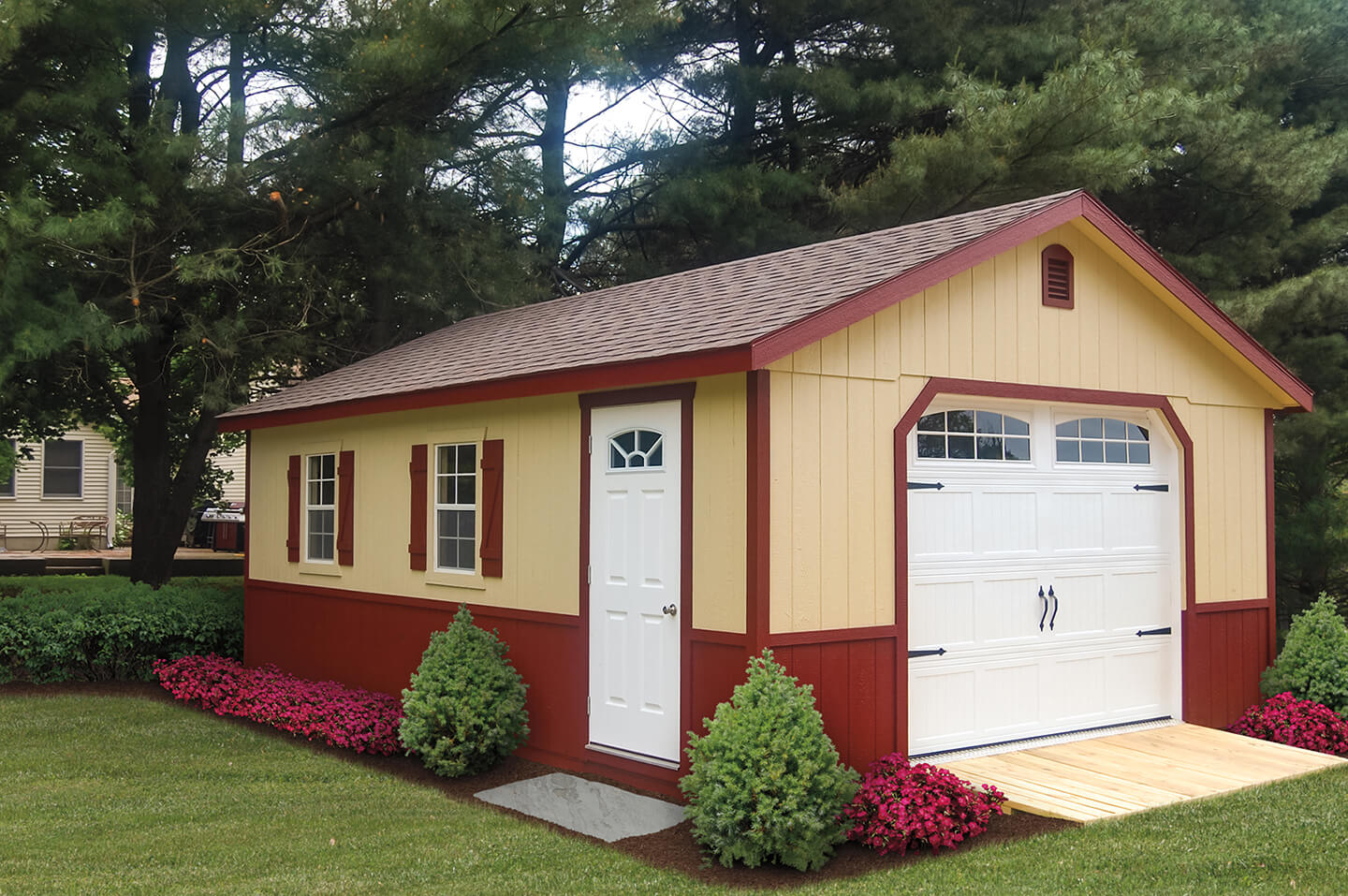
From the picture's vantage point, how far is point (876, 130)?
55.0 ft

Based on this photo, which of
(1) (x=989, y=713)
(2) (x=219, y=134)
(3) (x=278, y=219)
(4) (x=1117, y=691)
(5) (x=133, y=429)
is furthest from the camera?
(5) (x=133, y=429)

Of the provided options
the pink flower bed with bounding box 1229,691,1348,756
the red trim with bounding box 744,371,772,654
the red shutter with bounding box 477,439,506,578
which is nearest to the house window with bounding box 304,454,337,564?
the red shutter with bounding box 477,439,506,578

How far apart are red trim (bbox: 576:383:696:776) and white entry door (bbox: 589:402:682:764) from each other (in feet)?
0.16

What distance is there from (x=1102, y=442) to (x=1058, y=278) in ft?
4.29

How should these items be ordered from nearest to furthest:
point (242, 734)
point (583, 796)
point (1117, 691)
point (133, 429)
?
1. point (583, 796)
2. point (1117, 691)
3. point (242, 734)
4. point (133, 429)

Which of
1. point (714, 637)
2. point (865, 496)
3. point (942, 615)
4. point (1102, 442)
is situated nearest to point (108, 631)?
point (714, 637)

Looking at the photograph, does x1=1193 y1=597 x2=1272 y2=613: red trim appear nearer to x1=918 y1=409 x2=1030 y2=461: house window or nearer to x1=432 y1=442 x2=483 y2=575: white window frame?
x1=918 y1=409 x2=1030 y2=461: house window

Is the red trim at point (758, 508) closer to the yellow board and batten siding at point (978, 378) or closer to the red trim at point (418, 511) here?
the yellow board and batten siding at point (978, 378)

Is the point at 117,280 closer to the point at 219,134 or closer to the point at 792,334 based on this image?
the point at 219,134

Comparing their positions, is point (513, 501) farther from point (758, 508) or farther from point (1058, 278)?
point (1058, 278)

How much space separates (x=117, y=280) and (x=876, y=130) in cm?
961

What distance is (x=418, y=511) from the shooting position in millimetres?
10219

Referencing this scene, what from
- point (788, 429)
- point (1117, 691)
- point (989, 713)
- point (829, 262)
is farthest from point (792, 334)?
point (1117, 691)

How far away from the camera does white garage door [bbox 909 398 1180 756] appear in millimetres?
8055
